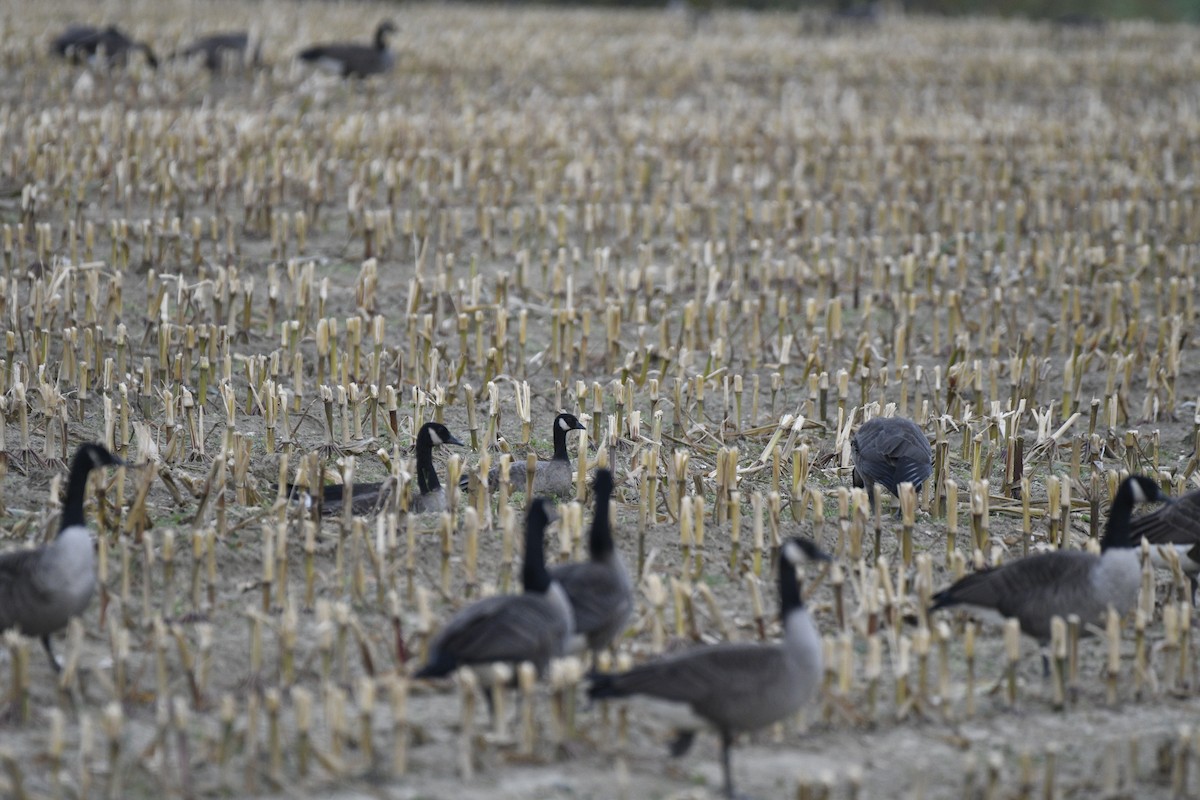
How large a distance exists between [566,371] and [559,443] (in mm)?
2179

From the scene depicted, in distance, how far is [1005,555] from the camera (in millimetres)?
9578

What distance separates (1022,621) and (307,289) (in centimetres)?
773

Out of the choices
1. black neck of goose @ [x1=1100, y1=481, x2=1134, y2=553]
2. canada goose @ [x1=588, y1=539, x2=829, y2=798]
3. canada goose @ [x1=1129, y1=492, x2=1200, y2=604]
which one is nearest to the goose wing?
canada goose @ [x1=1129, y1=492, x2=1200, y2=604]

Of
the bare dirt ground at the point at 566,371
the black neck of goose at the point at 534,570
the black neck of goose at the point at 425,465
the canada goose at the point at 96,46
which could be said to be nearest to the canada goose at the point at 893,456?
the bare dirt ground at the point at 566,371

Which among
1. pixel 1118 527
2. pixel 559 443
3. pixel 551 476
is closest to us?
pixel 1118 527

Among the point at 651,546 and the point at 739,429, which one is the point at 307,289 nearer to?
the point at 739,429

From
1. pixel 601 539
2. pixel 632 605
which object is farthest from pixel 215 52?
pixel 632 605

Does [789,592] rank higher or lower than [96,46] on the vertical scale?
lower

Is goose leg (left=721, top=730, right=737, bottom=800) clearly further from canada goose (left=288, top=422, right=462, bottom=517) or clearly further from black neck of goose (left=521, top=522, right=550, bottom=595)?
canada goose (left=288, top=422, right=462, bottom=517)

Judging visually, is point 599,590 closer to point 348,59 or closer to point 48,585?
point 48,585

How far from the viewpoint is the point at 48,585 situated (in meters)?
7.32

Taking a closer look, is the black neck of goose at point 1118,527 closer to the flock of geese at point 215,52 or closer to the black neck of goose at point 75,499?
the black neck of goose at point 75,499

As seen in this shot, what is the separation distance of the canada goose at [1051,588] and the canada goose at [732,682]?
164 centimetres

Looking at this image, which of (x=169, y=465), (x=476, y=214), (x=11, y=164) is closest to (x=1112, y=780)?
(x=169, y=465)
